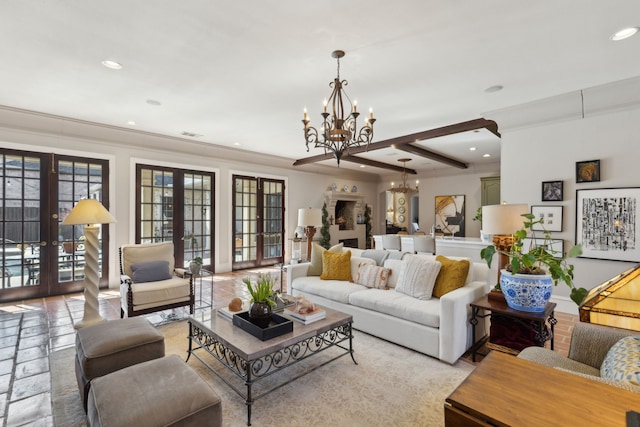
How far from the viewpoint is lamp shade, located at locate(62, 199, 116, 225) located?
→ 3.23 m

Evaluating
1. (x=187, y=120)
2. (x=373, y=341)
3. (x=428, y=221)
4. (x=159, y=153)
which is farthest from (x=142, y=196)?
(x=428, y=221)

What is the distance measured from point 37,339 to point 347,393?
3.27m

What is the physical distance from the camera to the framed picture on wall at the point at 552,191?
4.03m

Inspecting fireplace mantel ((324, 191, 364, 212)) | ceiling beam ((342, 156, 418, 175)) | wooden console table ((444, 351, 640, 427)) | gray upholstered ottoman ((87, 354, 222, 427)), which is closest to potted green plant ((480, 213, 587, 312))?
wooden console table ((444, 351, 640, 427))

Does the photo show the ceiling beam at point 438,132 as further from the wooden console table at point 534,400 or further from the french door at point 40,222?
the french door at point 40,222

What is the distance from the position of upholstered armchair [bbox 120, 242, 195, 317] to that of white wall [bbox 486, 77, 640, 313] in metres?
4.73

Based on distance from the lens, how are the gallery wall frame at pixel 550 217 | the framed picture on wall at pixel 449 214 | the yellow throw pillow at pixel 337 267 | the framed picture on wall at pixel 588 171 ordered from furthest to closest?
1. the framed picture on wall at pixel 449 214
2. the gallery wall frame at pixel 550 217
3. the yellow throw pillow at pixel 337 267
4. the framed picture on wall at pixel 588 171

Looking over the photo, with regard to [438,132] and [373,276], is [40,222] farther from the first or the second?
[438,132]

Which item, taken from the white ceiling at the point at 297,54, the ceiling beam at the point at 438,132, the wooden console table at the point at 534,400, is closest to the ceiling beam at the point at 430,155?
the ceiling beam at the point at 438,132

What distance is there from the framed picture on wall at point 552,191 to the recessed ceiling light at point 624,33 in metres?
2.05

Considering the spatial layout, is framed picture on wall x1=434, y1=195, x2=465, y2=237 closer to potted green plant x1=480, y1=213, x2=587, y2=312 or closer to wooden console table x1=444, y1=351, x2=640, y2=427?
potted green plant x1=480, y1=213, x2=587, y2=312

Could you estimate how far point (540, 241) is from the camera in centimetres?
427

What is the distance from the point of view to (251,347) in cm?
204

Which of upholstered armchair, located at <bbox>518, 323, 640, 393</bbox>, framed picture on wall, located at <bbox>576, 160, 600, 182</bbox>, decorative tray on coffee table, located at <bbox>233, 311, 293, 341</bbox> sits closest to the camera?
upholstered armchair, located at <bbox>518, 323, 640, 393</bbox>
